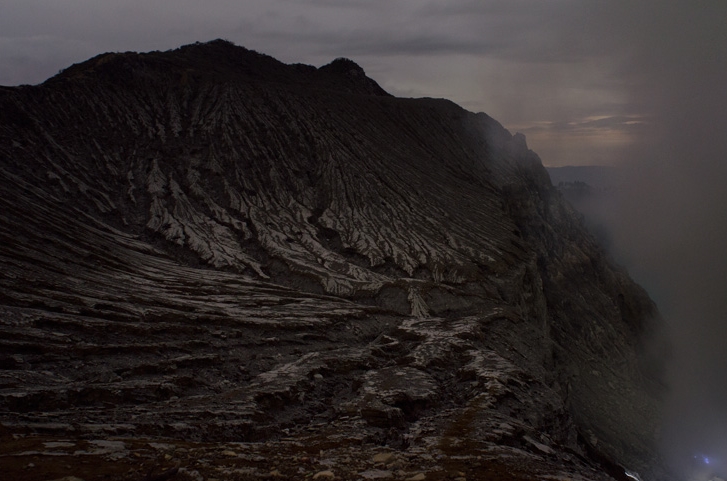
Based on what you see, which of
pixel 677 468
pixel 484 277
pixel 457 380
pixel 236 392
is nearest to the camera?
pixel 236 392

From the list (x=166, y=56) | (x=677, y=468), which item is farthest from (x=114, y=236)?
(x=677, y=468)

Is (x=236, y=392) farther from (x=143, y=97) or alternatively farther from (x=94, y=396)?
(x=143, y=97)

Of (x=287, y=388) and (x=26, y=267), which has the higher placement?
(x=26, y=267)

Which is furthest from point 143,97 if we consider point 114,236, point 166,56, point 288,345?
point 288,345

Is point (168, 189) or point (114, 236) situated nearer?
point (114, 236)

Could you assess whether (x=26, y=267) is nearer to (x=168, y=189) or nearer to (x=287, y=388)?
(x=287, y=388)

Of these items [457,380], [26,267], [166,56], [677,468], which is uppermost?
[166,56]

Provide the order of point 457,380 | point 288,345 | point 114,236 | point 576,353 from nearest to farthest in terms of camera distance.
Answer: point 457,380 < point 288,345 < point 114,236 < point 576,353
